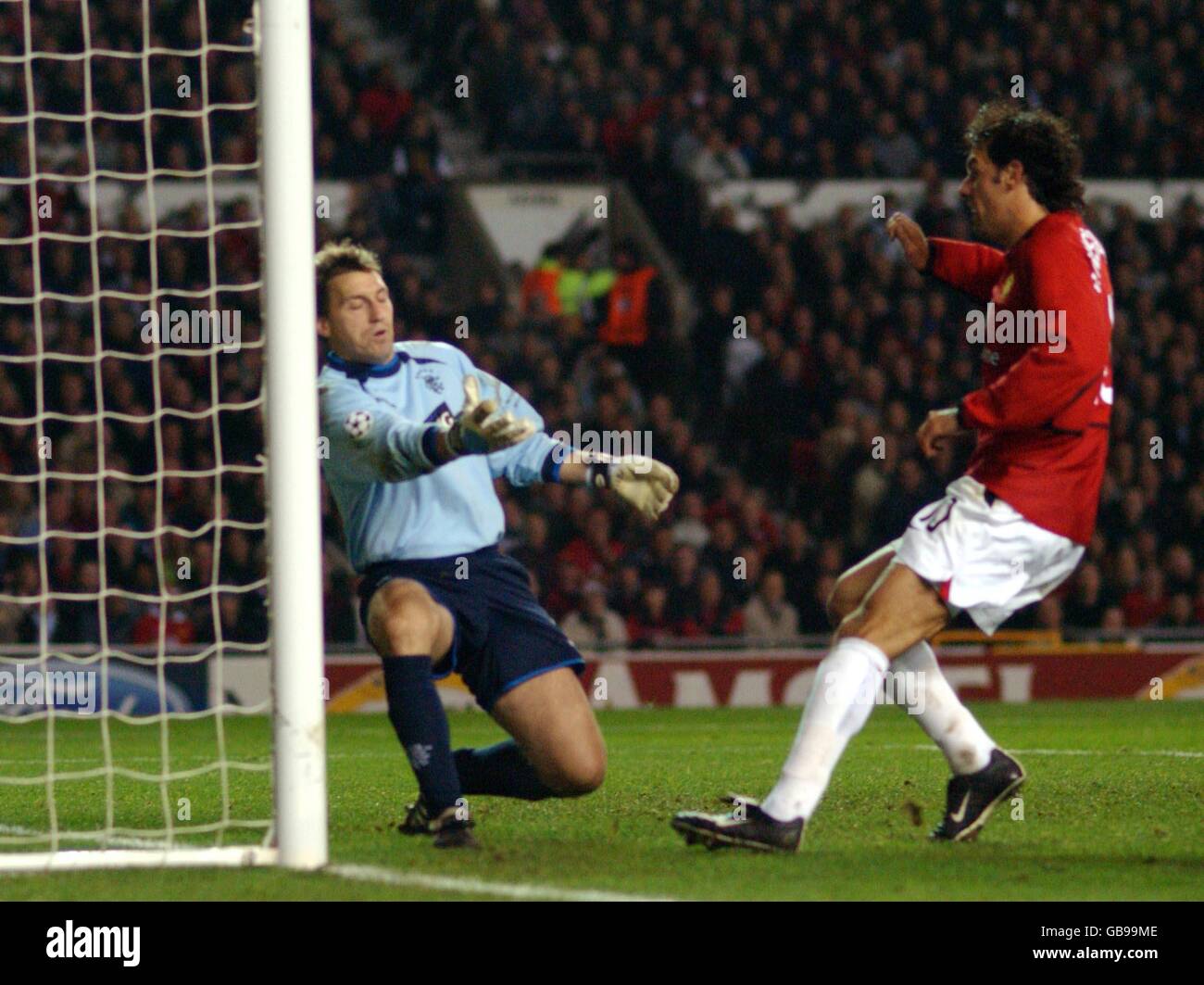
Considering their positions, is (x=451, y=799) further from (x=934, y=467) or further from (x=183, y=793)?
(x=934, y=467)

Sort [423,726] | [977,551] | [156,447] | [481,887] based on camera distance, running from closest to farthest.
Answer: [481,887]
[977,551]
[423,726]
[156,447]

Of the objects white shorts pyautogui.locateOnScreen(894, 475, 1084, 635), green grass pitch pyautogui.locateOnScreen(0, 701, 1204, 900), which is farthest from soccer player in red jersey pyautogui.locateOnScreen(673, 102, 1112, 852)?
green grass pitch pyautogui.locateOnScreen(0, 701, 1204, 900)

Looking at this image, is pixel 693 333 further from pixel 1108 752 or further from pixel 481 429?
pixel 481 429

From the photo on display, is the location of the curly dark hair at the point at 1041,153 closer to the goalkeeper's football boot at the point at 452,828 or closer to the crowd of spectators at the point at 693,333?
the goalkeeper's football boot at the point at 452,828

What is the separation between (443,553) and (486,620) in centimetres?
23

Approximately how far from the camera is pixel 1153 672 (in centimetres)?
1246

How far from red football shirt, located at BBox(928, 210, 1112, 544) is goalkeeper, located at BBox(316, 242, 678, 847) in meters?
0.92

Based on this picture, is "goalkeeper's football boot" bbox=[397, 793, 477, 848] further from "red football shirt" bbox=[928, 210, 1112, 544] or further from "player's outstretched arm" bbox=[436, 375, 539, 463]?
"red football shirt" bbox=[928, 210, 1112, 544]

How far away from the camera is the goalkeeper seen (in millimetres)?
5254

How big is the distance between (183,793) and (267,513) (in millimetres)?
2466

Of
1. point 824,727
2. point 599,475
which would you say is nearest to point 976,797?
point 824,727

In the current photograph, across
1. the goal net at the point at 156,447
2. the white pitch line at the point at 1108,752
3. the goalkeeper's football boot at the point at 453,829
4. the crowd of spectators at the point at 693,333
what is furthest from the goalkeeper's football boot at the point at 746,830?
the crowd of spectators at the point at 693,333

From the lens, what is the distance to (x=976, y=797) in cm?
537

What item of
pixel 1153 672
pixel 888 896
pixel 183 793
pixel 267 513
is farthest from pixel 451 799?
pixel 1153 672
